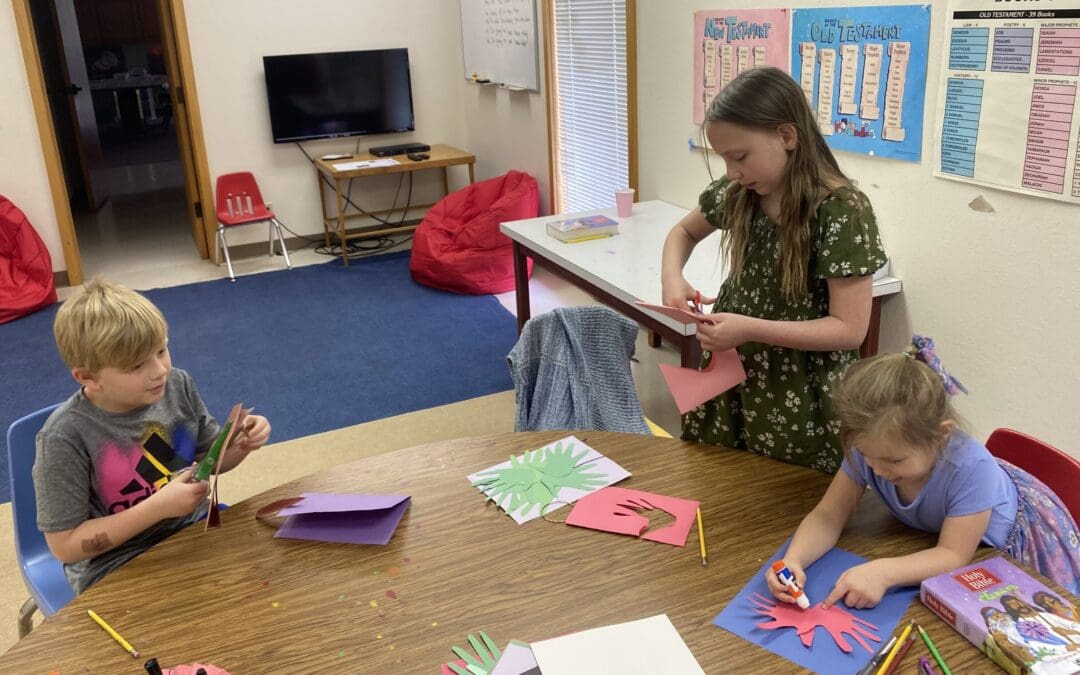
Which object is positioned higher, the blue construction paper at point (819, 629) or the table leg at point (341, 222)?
the blue construction paper at point (819, 629)

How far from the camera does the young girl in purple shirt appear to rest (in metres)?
1.12

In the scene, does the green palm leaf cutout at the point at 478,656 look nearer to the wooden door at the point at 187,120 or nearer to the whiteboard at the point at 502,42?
the whiteboard at the point at 502,42

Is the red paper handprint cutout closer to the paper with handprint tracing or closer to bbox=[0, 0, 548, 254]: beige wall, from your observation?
the paper with handprint tracing

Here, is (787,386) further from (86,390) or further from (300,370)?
(300,370)

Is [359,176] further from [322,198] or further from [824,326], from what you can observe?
[824,326]

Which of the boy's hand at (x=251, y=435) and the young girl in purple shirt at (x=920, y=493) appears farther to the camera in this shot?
the boy's hand at (x=251, y=435)

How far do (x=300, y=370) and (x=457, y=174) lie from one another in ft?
9.36

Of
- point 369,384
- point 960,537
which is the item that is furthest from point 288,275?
point 960,537

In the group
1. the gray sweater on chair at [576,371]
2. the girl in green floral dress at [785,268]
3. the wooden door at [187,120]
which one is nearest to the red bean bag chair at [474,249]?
the wooden door at [187,120]

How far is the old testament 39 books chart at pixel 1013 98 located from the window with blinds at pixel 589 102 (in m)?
1.72

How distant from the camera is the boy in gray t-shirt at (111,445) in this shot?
1.36 metres

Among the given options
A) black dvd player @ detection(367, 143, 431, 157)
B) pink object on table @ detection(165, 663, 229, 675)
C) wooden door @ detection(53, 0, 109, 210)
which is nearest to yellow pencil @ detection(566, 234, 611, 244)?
pink object on table @ detection(165, 663, 229, 675)

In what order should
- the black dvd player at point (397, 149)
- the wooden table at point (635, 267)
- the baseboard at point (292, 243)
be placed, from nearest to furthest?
the wooden table at point (635, 267) → the black dvd player at point (397, 149) → the baseboard at point (292, 243)

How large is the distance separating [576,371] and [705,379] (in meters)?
0.65
